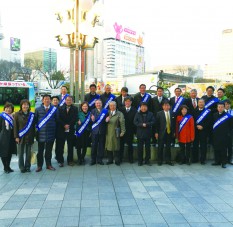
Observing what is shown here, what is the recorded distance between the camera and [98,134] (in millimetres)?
7262

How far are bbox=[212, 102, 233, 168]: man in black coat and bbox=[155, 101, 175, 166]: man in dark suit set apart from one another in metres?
1.12

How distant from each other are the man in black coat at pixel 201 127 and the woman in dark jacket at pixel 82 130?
9.42 feet

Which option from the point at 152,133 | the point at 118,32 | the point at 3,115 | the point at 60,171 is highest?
the point at 118,32

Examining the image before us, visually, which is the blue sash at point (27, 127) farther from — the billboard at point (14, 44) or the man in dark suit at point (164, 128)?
the billboard at point (14, 44)

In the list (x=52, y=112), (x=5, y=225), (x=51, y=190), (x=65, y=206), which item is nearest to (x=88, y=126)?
(x=52, y=112)

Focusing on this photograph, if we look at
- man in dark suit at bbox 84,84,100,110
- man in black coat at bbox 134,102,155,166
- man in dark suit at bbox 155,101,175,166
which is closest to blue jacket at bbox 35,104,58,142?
man in dark suit at bbox 84,84,100,110

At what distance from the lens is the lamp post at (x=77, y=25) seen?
27.1 ft

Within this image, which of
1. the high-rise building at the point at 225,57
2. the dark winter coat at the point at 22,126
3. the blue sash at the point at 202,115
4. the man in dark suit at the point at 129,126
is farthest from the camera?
the high-rise building at the point at 225,57

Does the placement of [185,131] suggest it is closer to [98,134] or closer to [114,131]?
[114,131]

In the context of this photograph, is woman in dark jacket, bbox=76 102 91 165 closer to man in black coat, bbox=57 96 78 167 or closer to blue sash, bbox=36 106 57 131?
man in black coat, bbox=57 96 78 167

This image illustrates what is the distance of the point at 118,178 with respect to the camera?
614 centimetres

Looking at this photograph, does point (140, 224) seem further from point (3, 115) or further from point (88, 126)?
point (3, 115)

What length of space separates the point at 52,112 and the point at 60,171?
1.43m

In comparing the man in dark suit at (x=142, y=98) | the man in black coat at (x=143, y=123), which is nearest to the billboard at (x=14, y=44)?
the man in dark suit at (x=142, y=98)
